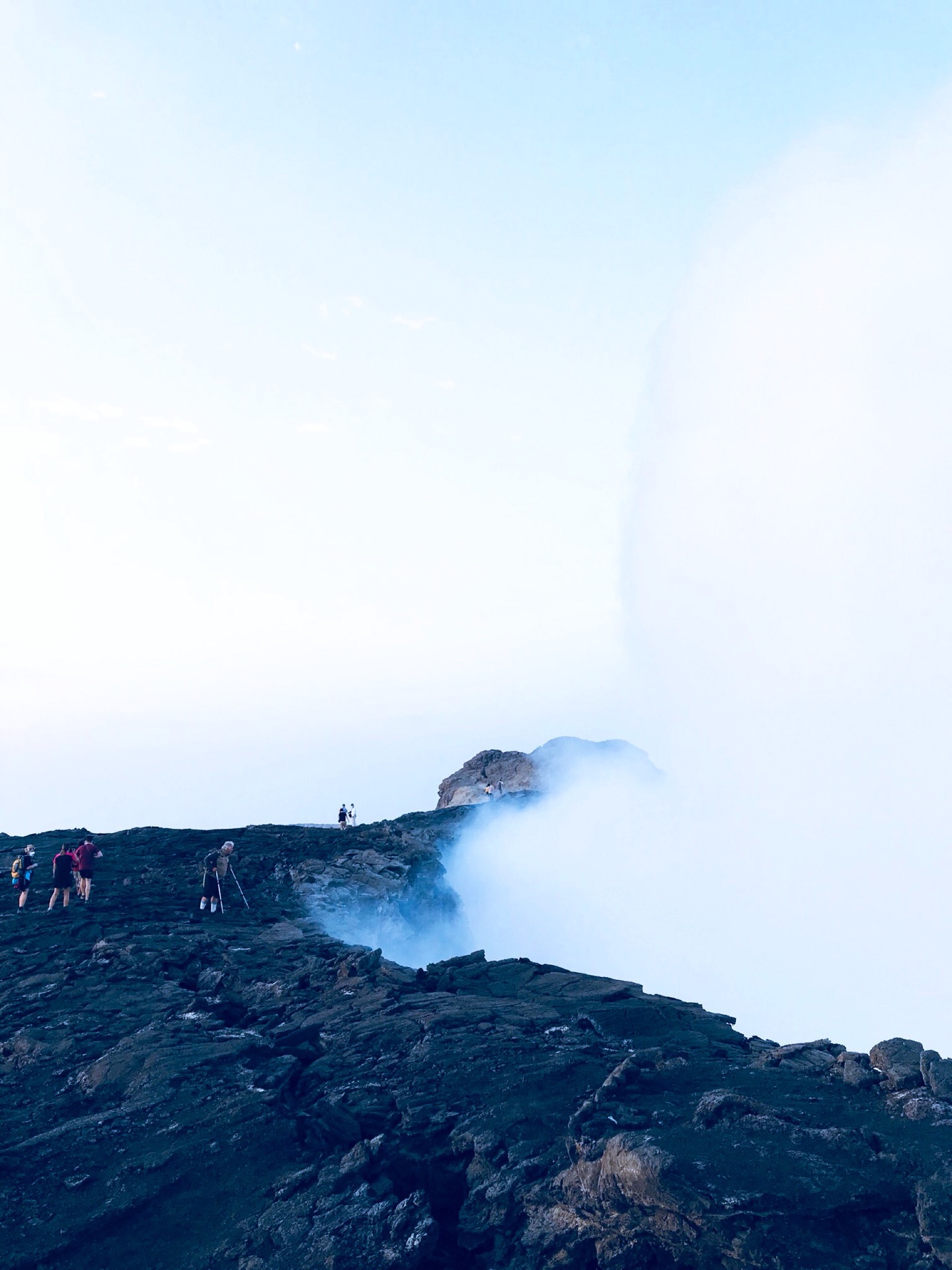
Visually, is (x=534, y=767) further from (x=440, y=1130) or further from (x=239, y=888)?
(x=440, y=1130)

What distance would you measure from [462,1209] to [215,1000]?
8.71m

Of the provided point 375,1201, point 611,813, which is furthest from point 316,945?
point 611,813

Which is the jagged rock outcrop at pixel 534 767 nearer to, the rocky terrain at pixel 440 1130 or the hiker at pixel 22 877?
the hiker at pixel 22 877

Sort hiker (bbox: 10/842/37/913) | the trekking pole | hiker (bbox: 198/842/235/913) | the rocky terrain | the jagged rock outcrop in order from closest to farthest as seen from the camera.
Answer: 1. the rocky terrain
2. hiker (bbox: 10/842/37/913)
3. hiker (bbox: 198/842/235/913)
4. the trekking pole
5. the jagged rock outcrop

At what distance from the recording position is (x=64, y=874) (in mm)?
25031

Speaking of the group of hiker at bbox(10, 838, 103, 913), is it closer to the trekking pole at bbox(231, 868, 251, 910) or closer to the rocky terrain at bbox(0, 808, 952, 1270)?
the trekking pole at bbox(231, 868, 251, 910)

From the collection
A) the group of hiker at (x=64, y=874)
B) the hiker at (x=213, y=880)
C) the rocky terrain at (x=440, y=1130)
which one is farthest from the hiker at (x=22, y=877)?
the rocky terrain at (x=440, y=1130)

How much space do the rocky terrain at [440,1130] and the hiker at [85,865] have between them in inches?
215

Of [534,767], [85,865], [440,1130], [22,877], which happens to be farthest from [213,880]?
[534,767]

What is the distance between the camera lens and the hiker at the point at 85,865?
84.5 ft

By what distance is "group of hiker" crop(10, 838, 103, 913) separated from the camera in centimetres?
2502

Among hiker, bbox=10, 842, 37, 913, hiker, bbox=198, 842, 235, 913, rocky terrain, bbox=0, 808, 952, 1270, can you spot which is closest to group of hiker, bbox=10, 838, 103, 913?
hiker, bbox=10, 842, 37, 913

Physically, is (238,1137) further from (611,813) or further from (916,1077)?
(611,813)

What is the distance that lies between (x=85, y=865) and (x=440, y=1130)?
16.5m
